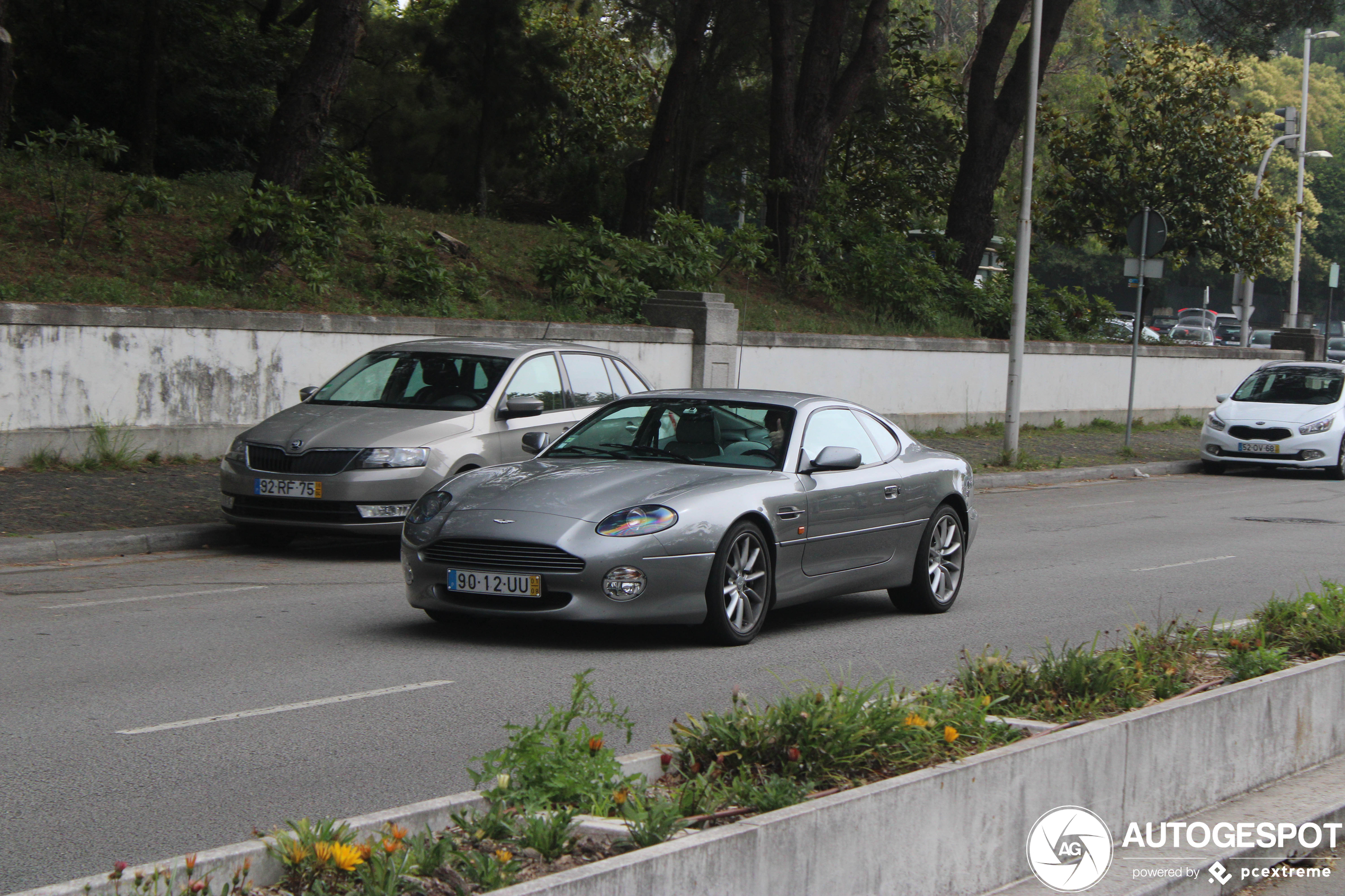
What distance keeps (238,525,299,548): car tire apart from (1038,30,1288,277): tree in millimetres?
26301

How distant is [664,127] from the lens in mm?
29000

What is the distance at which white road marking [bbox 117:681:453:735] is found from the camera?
611cm

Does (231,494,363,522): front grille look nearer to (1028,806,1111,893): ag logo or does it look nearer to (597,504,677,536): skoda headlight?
(597,504,677,536): skoda headlight

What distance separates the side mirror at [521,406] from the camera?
11820 millimetres

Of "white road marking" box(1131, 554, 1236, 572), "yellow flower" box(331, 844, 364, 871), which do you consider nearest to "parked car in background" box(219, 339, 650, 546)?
"white road marking" box(1131, 554, 1236, 572)

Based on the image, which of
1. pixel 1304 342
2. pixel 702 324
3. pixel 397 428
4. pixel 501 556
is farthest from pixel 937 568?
pixel 1304 342

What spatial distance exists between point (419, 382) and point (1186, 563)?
21.5ft

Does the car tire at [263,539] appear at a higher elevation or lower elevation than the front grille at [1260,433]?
lower

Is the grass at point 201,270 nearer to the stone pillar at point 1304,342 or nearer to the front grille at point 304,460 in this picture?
the front grille at point 304,460

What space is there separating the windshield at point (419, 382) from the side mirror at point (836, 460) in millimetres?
4124

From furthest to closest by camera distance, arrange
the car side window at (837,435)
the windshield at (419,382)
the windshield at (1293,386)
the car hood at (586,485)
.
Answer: the windshield at (1293,386), the windshield at (419,382), the car side window at (837,435), the car hood at (586,485)

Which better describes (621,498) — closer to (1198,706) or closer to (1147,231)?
(1198,706)

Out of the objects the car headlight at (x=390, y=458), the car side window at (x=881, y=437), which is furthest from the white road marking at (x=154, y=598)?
the car side window at (x=881, y=437)

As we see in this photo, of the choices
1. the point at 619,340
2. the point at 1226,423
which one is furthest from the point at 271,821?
the point at 1226,423
